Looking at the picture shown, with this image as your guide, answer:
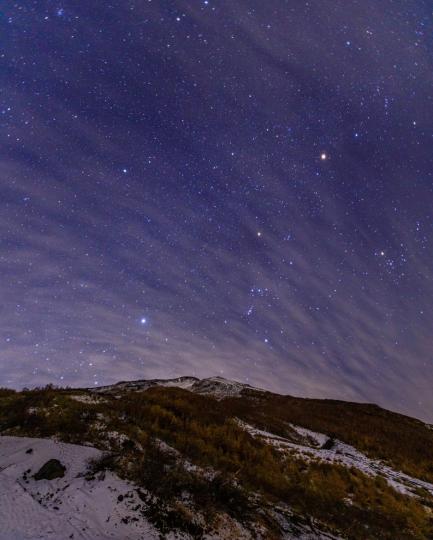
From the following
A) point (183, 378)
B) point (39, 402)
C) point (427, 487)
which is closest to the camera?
point (39, 402)

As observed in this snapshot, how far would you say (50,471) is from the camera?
788 cm

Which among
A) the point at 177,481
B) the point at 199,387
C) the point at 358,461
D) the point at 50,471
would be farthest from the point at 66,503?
the point at 199,387

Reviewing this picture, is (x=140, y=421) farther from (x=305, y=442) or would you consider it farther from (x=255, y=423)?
(x=305, y=442)

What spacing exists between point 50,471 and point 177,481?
2697mm

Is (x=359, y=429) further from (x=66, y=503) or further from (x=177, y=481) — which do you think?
(x=66, y=503)

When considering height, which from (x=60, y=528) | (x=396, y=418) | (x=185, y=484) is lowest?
(x=60, y=528)

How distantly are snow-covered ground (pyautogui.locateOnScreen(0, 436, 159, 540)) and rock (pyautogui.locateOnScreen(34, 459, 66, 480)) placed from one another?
4.0 inches

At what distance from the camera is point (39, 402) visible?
12336mm

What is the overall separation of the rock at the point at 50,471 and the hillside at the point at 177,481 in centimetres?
5

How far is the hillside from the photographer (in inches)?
268

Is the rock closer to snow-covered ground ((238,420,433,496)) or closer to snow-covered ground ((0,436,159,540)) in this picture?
snow-covered ground ((0,436,159,540))

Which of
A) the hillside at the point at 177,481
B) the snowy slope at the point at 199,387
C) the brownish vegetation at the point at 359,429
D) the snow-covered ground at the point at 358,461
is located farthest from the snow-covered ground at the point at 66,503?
the snowy slope at the point at 199,387

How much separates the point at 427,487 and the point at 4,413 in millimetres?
16884

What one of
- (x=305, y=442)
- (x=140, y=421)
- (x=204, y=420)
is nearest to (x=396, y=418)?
(x=305, y=442)
